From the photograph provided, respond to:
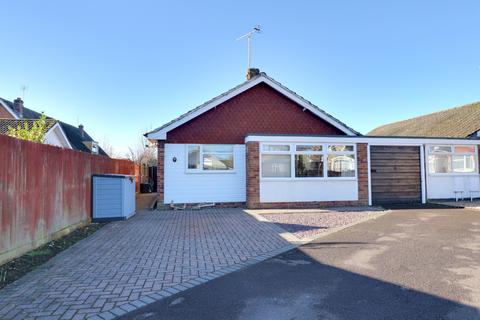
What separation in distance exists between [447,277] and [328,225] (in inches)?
179

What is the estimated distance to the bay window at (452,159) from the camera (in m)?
15.2

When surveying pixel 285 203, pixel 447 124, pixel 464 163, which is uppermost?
pixel 447 124

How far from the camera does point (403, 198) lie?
14.6 m

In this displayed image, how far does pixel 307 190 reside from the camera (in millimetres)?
13898

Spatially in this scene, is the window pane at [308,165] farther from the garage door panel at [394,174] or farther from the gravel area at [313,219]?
the garage door panel at [394,174]

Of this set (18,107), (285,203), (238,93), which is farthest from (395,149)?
(18,107)

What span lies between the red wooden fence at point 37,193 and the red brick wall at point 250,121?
16.9 feet

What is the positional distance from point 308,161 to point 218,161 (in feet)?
11.9

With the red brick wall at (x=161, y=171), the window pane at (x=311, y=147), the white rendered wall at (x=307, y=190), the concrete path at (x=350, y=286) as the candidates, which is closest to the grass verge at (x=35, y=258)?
the concrete path at (x=350, y=286)

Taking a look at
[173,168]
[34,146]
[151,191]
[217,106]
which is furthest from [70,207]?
[151,191]

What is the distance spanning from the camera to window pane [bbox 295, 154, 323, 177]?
1388 centimetres

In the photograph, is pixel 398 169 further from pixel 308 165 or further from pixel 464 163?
pixel 308 165

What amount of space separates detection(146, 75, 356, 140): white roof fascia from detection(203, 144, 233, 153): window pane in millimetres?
1345

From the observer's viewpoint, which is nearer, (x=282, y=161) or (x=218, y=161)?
(x=282, y=161)
